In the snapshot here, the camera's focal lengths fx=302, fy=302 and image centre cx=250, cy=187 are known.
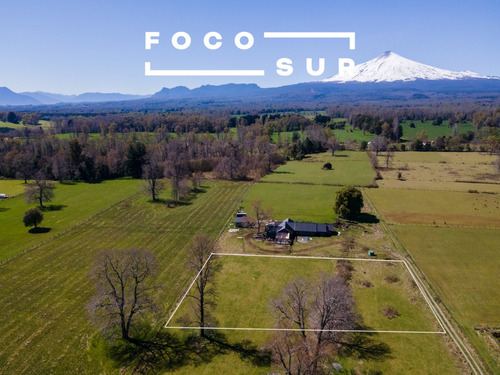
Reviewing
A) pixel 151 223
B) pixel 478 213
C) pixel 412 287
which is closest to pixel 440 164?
pixel 478 213

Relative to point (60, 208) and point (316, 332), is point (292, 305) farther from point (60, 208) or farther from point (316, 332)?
point (60, 208)

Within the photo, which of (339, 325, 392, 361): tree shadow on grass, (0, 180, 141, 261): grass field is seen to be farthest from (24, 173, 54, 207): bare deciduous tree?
(339, 325, 392, 361): tree shadow on grass

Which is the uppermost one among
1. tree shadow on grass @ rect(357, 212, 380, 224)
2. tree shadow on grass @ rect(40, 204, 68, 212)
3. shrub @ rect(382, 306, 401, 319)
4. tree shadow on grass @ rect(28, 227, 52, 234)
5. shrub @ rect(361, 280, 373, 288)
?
tree shadow on grass @ rect(40, 204, 68, 212)

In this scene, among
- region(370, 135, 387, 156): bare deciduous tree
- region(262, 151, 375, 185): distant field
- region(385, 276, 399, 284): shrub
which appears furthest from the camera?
region(370, 135, 387, 156): bare deciduous tree

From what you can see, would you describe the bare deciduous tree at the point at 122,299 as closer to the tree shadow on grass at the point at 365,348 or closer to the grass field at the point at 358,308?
the grass field at the point at 358,308

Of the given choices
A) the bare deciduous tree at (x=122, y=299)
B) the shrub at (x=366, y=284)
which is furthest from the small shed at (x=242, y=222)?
the bare deciduous tree at (x=122, y=299)

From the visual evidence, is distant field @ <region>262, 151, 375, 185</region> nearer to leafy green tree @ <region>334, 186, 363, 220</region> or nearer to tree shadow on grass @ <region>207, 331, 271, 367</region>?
leafy green tree @ <region>334, 186, 363, 220</region>
